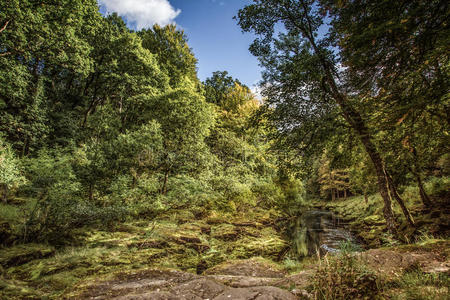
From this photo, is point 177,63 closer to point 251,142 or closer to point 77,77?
point 77,77

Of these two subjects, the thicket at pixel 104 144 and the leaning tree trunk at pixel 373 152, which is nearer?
the leaning tree trunk at pixel 373 152

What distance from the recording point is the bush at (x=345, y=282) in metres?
1.91

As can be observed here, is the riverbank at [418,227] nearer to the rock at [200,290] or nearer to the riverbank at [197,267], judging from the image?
the riverbank at [197,267]

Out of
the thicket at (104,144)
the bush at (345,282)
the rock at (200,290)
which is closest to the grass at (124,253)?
the thicket at (104,144)

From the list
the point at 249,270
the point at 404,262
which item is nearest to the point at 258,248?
the point at 249,270

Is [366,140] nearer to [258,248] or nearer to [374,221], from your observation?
[258,248]

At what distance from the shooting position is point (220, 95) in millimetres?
25078

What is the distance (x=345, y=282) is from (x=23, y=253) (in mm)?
7853

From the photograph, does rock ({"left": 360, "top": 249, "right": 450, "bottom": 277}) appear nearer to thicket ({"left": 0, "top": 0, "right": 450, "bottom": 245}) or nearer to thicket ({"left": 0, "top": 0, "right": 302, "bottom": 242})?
thicket ({"left": 0, "top": 0, "right": 450, "bottom": 245})

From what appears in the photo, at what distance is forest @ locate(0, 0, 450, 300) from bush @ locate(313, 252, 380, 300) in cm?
2

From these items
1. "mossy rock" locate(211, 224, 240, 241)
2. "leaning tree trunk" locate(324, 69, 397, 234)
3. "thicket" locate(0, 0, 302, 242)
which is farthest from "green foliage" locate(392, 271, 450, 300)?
"mossy rock" locate(211, 224, 240, 241)

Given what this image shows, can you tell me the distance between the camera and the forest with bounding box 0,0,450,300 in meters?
2.67

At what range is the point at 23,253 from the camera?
16.9 ft

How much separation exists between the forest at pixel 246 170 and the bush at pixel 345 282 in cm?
2
